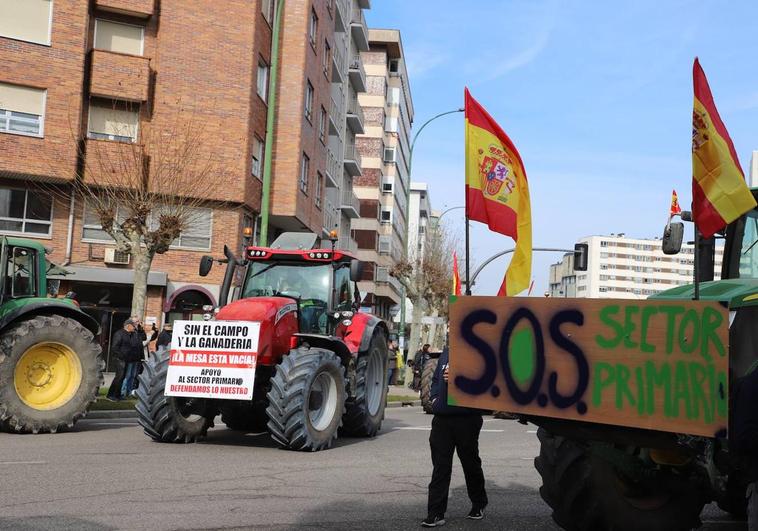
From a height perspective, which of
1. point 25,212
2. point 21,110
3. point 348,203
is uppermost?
point 348,203

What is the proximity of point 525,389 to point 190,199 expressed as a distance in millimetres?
18934

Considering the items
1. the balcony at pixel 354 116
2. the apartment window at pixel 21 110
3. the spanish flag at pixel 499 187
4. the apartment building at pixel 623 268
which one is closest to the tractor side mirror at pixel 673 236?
the spanish flag at pixel 499 187

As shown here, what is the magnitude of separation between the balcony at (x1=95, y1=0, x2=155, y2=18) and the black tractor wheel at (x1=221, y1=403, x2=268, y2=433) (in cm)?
1792

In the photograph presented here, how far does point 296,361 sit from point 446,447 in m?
4.22

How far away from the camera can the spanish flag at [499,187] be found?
28.9 feet

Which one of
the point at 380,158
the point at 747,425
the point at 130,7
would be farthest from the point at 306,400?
the point at 380,158

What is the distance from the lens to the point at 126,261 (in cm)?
2816

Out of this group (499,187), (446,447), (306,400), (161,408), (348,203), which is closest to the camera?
(446,447)

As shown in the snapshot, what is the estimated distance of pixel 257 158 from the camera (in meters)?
30.8

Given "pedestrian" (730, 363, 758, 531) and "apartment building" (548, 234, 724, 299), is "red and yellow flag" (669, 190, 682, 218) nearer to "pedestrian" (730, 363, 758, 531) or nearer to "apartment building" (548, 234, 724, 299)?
"pedestrian" (730, 363, 758, 531)

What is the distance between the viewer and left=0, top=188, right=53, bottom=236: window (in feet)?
87.7

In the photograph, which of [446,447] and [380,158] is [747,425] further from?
[380,158]

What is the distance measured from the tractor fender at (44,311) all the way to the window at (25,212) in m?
14.5

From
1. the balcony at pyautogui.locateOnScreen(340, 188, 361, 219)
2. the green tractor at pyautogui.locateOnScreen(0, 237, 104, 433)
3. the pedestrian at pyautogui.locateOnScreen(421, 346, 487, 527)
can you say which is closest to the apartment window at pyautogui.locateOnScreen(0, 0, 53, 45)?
the green tractor at pyautogui.locateOnScreen(0, 237, 104, 433)
